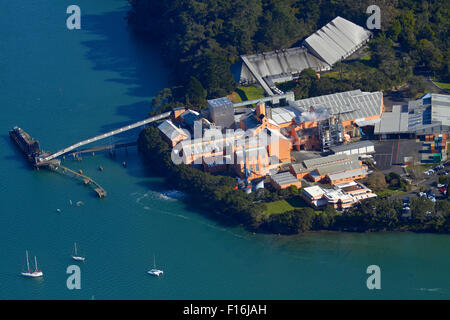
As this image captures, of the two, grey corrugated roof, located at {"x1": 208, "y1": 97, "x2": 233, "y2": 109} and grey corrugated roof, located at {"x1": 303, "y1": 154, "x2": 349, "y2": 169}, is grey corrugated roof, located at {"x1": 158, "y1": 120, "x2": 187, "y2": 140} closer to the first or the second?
grey corrugated roof, located at {"x1": 208, "y1": 97, "x2": 233, "y2": 109}

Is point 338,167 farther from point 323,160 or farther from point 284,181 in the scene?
point 284,181

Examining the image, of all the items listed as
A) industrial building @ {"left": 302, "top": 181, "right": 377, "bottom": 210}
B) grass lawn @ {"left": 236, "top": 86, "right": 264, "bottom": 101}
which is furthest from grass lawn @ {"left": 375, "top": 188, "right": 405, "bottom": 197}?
grass lawn @ {"left": 236, "top": 86, "right": 264, "bottom": 101}

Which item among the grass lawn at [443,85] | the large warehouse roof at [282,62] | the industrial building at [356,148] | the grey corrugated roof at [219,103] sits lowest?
the industrial building at [356,148]

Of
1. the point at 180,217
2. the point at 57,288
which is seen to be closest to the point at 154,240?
the point at 180,217

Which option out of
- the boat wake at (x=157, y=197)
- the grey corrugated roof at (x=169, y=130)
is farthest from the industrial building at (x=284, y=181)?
the grey corrugated roof at (x=169, y=130)

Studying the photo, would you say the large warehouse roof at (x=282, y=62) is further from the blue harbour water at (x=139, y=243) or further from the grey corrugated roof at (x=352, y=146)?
the grey corrugated roof at (x=352, y=146)

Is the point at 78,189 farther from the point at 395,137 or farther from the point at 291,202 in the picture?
the point at 395,137
